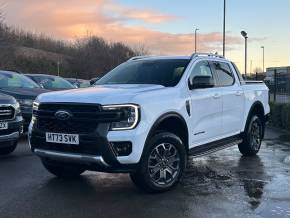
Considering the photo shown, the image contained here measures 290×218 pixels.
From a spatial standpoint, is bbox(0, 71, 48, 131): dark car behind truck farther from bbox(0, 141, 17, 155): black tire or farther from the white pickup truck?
the white pickup truck

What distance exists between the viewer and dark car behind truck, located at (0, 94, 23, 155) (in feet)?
28.4

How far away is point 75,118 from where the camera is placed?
245 inches

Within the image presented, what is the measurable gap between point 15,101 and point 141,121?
3.81 m

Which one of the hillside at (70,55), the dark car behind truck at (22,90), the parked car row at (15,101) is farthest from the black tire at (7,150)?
the hillside at (70,55)

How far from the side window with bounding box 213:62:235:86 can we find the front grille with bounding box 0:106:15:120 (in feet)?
12.0

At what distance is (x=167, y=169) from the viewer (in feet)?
21.7

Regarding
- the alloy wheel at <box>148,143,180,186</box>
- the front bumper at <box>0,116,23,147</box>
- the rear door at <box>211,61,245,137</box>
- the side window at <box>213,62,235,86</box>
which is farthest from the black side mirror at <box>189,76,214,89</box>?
the front bumper at <box>0,116,23,147</box>

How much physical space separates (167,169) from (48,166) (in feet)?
5.98

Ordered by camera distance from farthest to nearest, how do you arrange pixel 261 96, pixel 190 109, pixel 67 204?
pixel 261 96 → pixel 190 109 → pixel 67 204

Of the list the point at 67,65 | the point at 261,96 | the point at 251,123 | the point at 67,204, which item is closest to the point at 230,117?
the point at 251,123

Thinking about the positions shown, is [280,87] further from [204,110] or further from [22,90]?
[204,110]

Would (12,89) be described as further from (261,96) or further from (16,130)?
(261,96)

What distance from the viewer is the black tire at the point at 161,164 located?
6.26 metres

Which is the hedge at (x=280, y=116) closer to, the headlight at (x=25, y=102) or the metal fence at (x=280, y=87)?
the metal fence at (x=280, y=87)
